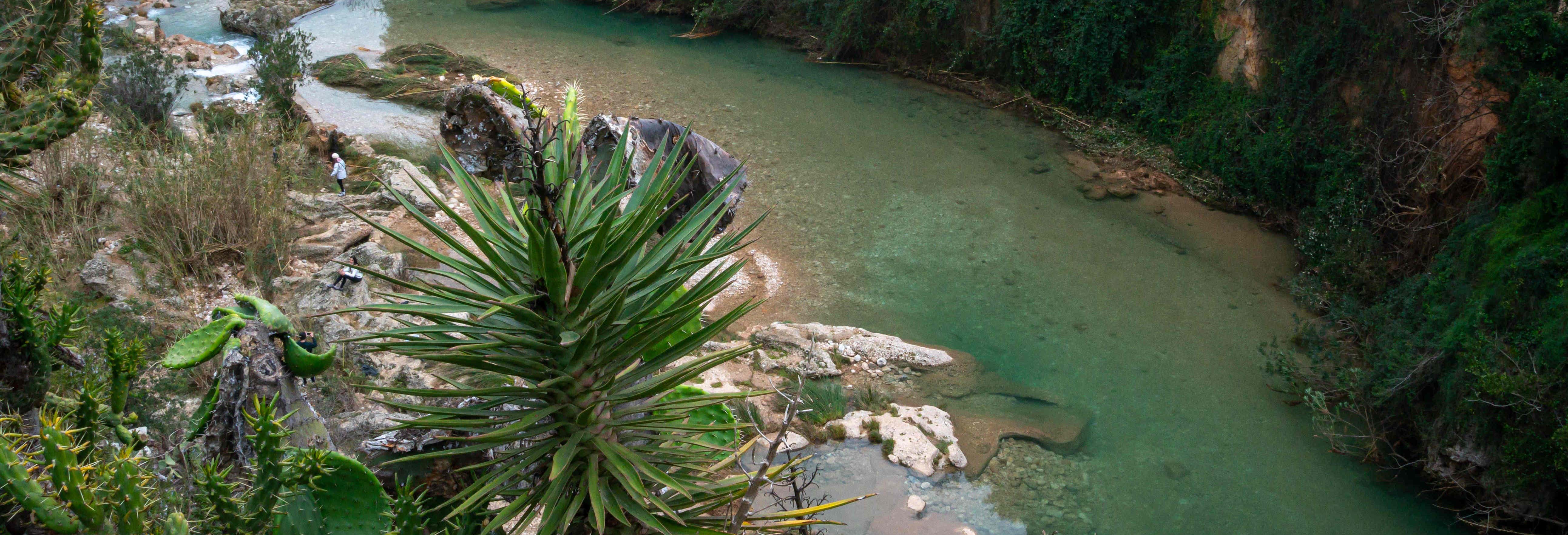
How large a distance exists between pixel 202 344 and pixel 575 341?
1.17 meters

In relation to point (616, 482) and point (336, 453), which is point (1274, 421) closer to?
point (616, 482)

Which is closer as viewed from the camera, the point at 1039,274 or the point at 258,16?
the point at 1039,274

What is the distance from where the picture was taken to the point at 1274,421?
21.1ft

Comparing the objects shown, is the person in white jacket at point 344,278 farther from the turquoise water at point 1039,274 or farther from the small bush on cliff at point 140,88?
the small bush on cliff at point 140,88

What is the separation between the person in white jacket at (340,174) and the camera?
756 centimetres

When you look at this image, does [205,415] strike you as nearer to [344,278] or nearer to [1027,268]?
[344,278]

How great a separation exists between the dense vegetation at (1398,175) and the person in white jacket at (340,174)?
767cm

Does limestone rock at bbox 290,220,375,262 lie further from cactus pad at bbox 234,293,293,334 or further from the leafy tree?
cactus pad at bbox 234,293,293,334

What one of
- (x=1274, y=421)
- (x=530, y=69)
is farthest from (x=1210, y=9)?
(x=530, y=69)

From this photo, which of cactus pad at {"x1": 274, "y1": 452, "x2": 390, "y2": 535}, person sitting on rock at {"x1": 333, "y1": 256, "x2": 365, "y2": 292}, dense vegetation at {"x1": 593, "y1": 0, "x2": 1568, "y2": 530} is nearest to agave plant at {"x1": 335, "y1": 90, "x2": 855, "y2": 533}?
cactus pad at {"x1": 274, "y1": 452, "x2": 390, "y2": 535}

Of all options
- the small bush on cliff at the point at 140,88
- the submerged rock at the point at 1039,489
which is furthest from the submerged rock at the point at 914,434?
the small bush on cliff at the point at 140,88

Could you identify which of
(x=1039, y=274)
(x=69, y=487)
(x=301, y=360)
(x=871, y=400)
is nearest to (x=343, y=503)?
(x=301, y=360)

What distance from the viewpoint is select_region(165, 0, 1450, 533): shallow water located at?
586 cm

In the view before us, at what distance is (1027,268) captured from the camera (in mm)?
8234
